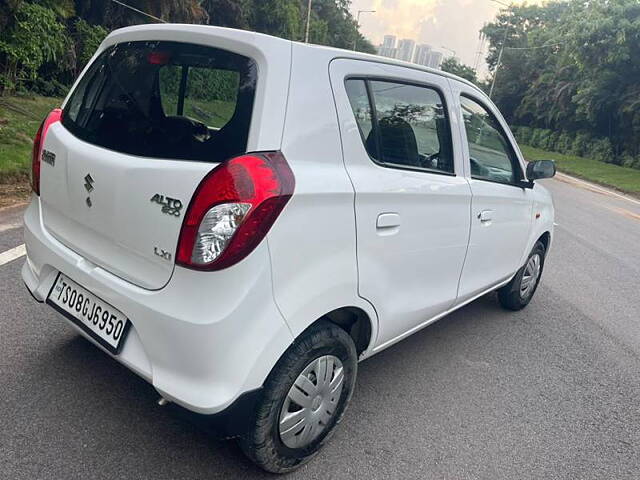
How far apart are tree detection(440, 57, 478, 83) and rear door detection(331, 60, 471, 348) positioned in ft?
231

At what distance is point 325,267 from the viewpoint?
7.24 feet

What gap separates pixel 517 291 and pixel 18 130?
787 centimetres

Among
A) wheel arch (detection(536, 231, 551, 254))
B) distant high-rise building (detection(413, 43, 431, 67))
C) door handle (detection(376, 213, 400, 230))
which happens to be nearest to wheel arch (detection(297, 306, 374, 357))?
door handle (detection(376, 213, 400, 230))

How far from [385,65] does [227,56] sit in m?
0.89

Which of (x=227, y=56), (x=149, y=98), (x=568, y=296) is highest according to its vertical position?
(x=227, y=56)

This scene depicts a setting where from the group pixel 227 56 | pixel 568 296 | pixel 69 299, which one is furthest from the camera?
pixel 568 296

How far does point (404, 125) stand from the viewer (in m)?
2.78

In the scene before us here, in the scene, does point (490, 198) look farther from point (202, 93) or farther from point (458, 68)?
point (458, 68)

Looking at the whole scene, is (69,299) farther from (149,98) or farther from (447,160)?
(447,160)

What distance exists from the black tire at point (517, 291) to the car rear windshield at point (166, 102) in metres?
3.16

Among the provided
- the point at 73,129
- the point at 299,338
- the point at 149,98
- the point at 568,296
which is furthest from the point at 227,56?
the point at 568,296

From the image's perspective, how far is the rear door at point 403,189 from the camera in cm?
239

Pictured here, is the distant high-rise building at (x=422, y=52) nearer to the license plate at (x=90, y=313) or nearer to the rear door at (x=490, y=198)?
the rear door at (x=490, y=198)

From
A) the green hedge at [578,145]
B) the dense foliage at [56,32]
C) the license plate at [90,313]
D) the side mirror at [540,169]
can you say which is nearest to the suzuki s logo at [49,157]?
the license plate at [90,313]
